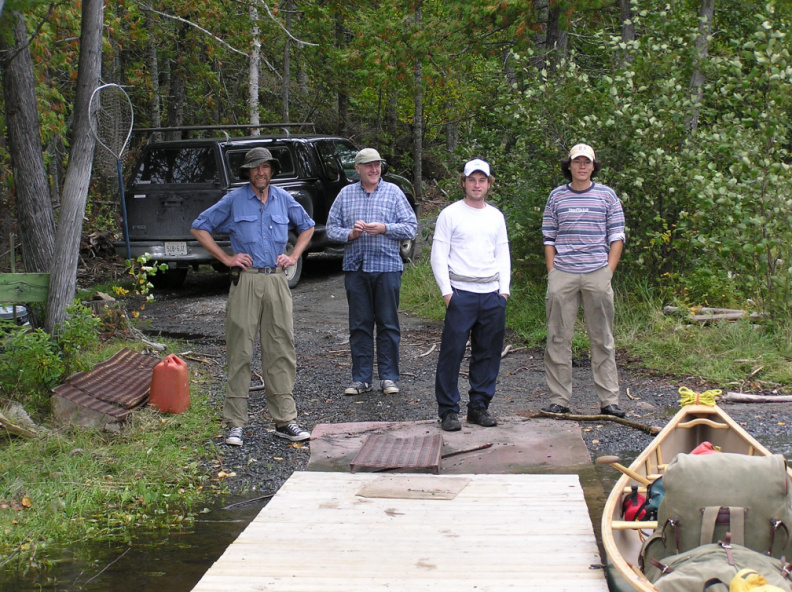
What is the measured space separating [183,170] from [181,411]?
570cm

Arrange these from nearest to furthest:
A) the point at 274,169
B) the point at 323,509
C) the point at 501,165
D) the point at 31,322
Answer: the point at 323,509, the point at 274,169, the point at 31,322, the point at 501,165

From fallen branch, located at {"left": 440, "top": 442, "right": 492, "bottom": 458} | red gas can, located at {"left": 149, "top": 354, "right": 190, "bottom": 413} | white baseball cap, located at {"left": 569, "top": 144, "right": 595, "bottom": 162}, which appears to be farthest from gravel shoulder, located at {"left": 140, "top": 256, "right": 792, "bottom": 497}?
white baseball cap, located at {"left": 569, "top": 144, "right": 595, "bottom": 162}

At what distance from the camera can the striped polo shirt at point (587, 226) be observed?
6508mm

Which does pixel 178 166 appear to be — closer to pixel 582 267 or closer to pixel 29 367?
pixel 29 367

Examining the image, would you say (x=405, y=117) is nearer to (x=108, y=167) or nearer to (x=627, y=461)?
(x=108, y=167)

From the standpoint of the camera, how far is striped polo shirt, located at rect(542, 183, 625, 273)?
6508 millimetres

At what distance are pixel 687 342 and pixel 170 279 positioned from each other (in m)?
7.64

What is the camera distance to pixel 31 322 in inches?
278

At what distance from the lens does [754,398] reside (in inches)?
283

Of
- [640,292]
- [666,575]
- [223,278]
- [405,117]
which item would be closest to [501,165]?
[640,292]

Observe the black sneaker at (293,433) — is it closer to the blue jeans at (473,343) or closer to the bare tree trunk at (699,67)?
the blue jeans at (473,343)

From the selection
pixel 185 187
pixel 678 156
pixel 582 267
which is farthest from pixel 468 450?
pixel 185 187

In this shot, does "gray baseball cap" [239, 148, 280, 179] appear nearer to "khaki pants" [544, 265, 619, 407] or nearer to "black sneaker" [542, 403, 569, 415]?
"khaki pants" [544, 265, 619, 407]

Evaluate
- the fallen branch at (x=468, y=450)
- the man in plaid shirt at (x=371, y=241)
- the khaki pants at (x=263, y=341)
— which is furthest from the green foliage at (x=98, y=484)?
the man in plaid shirt at (x=371, y=241)
